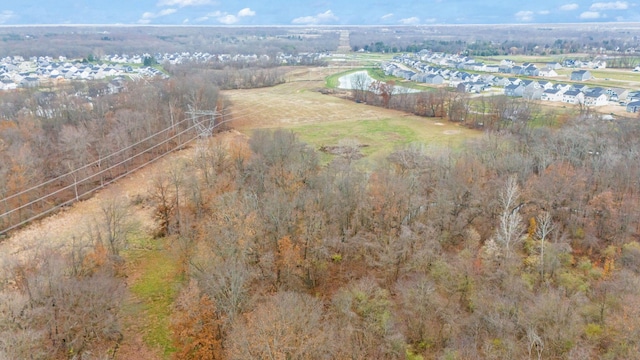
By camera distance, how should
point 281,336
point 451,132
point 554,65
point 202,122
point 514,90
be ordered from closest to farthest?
1. point 281,336
2. point 202,122
3. point 451,132
4. point 514,90
5. point 554,65

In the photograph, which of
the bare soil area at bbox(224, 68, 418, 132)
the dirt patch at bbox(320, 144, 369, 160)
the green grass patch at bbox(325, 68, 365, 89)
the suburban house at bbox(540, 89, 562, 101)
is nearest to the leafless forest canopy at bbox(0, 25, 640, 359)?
the dirt patch at bbox(320, 144, 369, 160)

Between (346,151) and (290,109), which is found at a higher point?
(290,109)

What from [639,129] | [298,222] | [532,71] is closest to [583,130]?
[639,129]

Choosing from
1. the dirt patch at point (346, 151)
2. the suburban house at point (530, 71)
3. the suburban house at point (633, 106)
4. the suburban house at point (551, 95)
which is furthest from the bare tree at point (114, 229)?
the suburban house at point (530, 71)

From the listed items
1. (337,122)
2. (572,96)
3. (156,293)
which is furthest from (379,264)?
(572,96)

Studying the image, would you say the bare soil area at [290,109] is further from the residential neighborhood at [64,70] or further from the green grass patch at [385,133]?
the residential neighborhood at [64,70]

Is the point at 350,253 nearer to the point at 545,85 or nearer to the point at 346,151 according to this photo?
the point at 346,151

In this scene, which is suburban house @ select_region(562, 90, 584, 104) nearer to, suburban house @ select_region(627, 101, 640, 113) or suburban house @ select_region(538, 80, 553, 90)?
suburban house @ select_region(538, 80, 553, 90)
